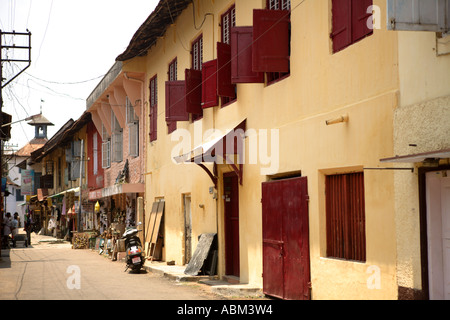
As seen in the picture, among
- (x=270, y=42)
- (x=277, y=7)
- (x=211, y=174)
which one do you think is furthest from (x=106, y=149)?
(x=270, y=42)

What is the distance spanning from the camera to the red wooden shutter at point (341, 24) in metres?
9.18

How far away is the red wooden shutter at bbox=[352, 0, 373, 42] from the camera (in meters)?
8.74

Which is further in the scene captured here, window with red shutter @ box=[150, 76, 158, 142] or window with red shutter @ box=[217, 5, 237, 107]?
window with red shutter @ box=[150, 76, 158, 142]

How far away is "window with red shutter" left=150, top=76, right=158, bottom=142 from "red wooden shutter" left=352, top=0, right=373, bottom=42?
1216 centimetres

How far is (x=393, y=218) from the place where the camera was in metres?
8.02

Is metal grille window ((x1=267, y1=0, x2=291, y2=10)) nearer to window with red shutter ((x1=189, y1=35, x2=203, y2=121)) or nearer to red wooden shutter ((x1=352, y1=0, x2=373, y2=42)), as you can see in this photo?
red wooden shutter ((x1=352, y1=0, x2=373, y2=42))

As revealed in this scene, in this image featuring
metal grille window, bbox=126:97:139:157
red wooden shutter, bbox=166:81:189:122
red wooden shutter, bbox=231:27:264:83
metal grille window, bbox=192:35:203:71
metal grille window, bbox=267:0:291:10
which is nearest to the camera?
metal grille window, bbox=267:0:291:10

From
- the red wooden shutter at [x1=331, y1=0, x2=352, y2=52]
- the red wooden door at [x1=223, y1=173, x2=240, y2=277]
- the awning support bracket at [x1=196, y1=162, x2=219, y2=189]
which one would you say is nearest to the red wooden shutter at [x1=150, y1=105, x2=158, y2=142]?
the awning support bracket at [x1=196, y1=162, x2=219, y2=189]

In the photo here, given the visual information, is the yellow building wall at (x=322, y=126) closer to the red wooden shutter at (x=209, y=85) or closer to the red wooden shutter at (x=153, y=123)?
the red wooden shutter at (x=209, y=85)

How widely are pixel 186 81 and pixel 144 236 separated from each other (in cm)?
806

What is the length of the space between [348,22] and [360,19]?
0.28 meters

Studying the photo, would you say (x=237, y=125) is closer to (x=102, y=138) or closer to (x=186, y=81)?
(x=186, y=81)

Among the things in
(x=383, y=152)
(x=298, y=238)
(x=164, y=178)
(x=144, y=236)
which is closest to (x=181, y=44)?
(x=164, y=178)

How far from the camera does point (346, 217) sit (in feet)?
30.9
